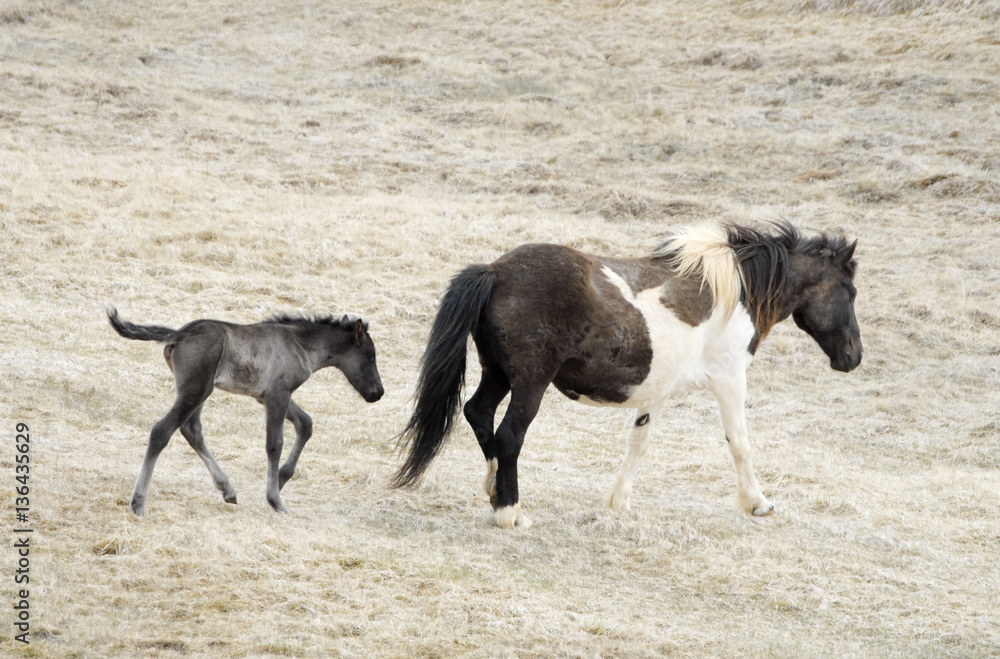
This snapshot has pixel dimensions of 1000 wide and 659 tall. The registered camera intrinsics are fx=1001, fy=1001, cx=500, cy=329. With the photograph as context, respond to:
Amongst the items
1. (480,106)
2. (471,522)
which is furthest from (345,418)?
(480,106)

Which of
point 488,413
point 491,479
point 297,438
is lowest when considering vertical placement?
point 491,479

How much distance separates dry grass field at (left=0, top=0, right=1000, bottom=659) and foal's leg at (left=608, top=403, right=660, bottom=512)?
22 centimetres

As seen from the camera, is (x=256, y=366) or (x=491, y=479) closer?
(x=256, y=366)

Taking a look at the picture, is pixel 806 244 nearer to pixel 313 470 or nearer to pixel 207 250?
pixel 313 470

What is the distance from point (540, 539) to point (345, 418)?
182 inches

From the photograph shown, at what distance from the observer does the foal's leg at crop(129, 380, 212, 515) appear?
273 inches

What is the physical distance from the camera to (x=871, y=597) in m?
6.74

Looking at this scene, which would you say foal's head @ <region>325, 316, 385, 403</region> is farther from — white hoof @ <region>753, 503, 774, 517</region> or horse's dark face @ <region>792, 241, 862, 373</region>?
horse's dark face @ <region>792, 241, 862, 373</region>

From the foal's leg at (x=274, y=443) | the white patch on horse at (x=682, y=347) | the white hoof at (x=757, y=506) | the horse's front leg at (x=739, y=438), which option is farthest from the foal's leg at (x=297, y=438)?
the white hoof at (x=757, y=506)

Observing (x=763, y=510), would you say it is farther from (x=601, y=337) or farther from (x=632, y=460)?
(x=601, y=337)

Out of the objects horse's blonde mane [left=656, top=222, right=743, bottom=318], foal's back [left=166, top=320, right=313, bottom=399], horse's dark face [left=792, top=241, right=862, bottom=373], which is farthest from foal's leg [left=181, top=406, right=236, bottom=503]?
horse's dark face [left=792, top=241, right=862, bottom=373]

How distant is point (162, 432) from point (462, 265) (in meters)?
12.2

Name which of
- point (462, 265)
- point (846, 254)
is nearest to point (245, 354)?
point (846, 254)

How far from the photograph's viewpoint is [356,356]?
27.0ft
